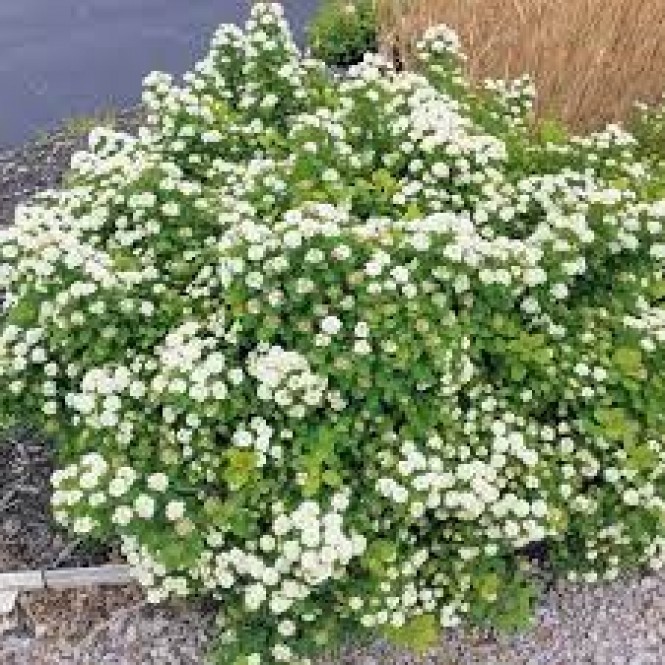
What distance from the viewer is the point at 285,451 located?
3.44m

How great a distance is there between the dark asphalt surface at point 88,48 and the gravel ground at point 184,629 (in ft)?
11.1

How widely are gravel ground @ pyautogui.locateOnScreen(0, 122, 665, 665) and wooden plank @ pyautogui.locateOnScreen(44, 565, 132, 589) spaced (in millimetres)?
31

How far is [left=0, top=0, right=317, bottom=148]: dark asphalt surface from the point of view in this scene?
23.3ft

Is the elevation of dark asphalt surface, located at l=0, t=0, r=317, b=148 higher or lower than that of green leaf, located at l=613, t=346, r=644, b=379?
lower

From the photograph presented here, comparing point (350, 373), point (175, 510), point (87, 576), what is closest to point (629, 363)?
point (350, 373)

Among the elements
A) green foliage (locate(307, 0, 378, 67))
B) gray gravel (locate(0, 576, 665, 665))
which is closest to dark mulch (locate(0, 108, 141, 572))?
gray gravel (locate(0, 576, 665, 665))

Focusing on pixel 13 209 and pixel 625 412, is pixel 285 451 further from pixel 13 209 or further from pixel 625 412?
pixel 13 209

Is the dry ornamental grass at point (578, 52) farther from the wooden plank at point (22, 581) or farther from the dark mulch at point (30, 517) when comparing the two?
the wooden plank at point (22, 581)

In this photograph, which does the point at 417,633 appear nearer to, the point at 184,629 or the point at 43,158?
the point at 184,629

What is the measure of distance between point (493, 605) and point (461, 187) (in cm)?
115

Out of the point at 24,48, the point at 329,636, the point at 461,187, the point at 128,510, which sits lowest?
the point at 24,48

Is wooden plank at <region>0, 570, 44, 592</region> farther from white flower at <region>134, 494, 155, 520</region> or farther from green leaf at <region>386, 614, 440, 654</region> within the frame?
green leaf at <region>386, 614, 440, 654</region>

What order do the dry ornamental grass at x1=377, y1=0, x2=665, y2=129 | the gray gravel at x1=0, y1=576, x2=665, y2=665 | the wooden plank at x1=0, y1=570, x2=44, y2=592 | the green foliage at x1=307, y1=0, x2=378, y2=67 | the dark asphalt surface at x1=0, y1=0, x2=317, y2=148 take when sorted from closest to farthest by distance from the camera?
the gray gravel at x1=0, y1=576, x2=665, y2=665 → the wooden plank at x1=0, y1=570, x2=44, y2=592 → the dry ornamental grass at x1=377, y1=0, x2=665, y2=129 → the green foliage at x1=307, y1=0, x2=378, y2=67 → the dark asphalt surface at x1=0, y1=0, x2=317, y2=148

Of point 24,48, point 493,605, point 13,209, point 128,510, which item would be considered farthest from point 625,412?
point 24,48
